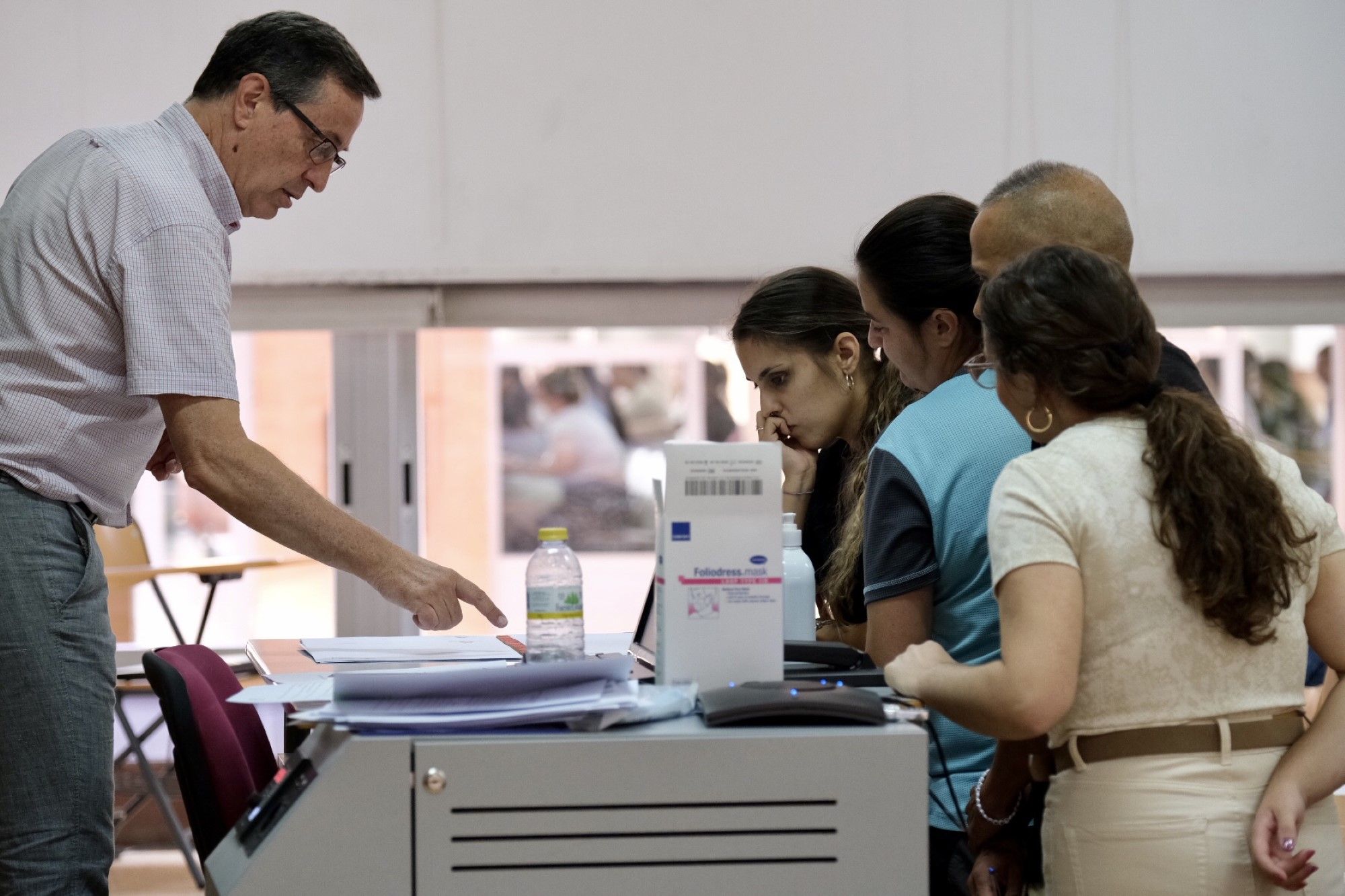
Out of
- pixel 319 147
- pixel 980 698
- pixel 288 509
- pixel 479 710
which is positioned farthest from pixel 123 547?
pixel 980 698

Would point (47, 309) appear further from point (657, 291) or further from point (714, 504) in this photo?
point (657, 291)

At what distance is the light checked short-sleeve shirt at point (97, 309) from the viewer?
4.96 ft

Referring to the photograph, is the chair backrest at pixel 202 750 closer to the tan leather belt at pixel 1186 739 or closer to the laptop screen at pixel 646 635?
the laptop screen at pixel 646 635

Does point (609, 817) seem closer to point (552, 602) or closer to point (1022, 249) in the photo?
point (552, 602)

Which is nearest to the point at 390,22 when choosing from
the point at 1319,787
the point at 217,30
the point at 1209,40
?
the point at 217,30

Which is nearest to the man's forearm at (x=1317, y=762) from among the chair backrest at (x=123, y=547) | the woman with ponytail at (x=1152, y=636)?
the woman with ponytail at (x=1152, y=636)

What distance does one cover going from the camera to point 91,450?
157 cm

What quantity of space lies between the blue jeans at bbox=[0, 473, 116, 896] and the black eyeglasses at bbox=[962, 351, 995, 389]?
1119mm

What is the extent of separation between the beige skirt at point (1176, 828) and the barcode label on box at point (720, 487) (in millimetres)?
401

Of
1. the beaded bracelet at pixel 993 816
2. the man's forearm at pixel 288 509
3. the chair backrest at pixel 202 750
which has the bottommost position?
the beaded bracelet at pixel 993 816

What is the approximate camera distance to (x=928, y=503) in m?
1.37

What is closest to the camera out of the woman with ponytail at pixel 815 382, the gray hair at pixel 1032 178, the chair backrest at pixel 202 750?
the chair backrest at pixel 202 750

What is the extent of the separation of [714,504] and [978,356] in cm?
52

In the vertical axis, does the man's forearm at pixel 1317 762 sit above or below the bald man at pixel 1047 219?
below
